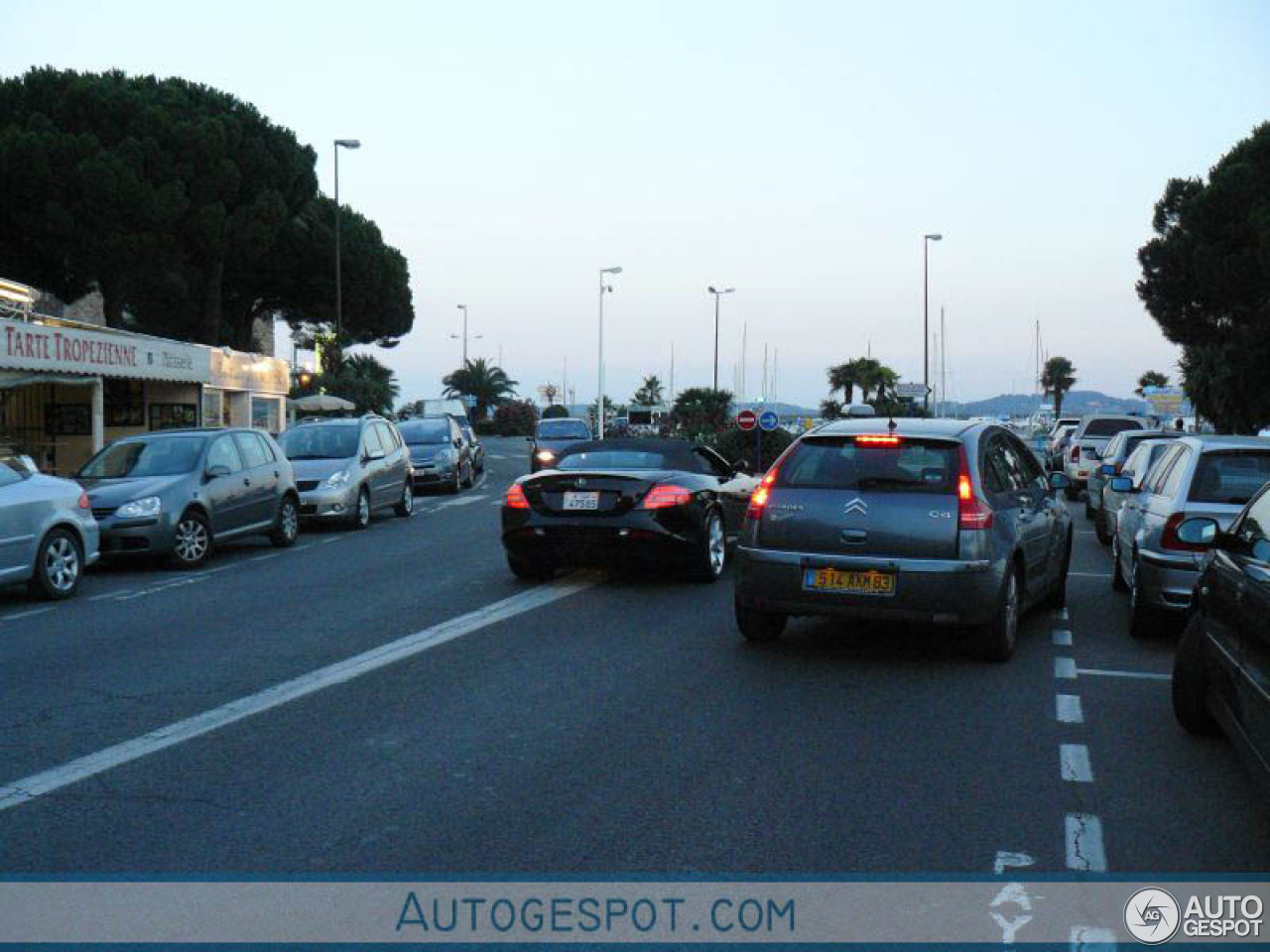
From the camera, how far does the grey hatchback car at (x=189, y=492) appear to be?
13.8 meters

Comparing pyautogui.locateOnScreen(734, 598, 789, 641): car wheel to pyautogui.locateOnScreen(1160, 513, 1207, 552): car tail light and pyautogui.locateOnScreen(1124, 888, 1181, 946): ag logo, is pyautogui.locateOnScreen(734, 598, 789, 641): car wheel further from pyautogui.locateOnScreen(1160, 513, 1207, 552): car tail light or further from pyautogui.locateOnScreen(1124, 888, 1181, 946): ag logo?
pyautogui.locateOnScreen(1124, 888, 1181, 946): ag logo

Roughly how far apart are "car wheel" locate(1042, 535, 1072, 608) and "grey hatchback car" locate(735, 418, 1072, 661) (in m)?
1.85

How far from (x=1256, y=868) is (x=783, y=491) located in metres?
4.24

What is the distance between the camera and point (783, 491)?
8.38 m

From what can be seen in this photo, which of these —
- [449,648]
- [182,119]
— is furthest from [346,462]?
[182,119]

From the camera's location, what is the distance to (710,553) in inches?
479

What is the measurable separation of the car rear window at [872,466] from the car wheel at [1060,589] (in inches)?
106

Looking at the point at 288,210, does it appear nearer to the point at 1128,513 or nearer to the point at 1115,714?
the point at 1128,513

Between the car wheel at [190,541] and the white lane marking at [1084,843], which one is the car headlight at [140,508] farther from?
the white lane marking at [1084,843]

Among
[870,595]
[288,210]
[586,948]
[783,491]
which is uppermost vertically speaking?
[288,210]

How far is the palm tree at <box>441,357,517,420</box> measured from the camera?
102m

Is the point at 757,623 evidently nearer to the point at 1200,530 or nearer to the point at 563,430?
the point at 1200,530

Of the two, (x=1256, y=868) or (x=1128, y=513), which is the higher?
(x=1128, y=513)

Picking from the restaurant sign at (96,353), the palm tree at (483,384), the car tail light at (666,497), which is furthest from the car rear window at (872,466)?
the palm tree at (483,384)
